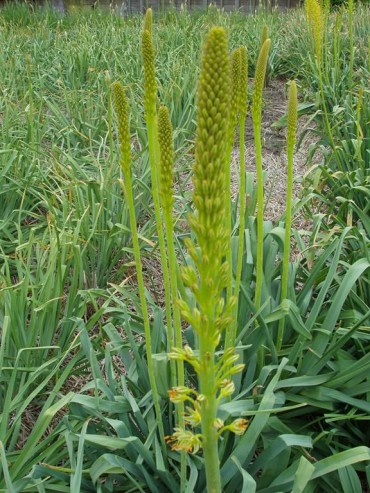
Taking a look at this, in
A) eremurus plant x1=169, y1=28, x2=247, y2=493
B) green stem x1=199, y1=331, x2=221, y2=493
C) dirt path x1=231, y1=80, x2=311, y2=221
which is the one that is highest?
eremurus plant x1=169, y1=28, x2=247, y2=493

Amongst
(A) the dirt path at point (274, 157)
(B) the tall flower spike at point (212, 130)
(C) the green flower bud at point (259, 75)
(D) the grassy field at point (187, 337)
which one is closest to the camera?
(B) the tall flower spike at point (212, 130)

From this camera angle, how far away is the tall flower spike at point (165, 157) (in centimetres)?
118

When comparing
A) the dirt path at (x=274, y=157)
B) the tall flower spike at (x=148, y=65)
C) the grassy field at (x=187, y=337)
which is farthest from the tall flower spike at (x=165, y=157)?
the dirt path at (x=274, y=157)

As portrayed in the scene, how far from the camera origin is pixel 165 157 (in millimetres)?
1183

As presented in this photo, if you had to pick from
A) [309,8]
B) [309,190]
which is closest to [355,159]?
[309,190]

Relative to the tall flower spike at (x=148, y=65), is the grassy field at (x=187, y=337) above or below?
below

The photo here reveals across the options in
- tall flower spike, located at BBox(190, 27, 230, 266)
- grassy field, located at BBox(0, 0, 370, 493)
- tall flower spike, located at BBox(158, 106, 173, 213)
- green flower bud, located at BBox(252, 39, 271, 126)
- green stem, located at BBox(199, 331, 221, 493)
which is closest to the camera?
tall flower spike, located at BBox(190, 27, 230, 266)

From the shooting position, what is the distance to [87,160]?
4176mm

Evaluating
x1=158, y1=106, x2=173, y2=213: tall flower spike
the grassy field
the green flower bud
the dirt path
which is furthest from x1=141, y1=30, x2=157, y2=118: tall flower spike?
the dirt path

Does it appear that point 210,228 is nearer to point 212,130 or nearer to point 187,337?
point 212,130

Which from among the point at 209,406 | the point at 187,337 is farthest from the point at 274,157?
the point at 209,406

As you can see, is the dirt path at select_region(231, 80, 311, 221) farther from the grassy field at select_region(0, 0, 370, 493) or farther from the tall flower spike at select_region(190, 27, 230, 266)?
the tall flower spike at select_region(190, 27, 230, 266)

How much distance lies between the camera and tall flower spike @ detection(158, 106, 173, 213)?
3.88ft

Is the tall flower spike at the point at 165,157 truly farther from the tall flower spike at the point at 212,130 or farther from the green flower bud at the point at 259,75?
the green flower bud at the point at 259,75
